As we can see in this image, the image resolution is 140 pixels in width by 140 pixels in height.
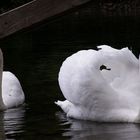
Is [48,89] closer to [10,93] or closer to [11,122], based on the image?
[10,93]

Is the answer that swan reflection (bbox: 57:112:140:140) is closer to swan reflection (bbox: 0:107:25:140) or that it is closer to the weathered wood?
swan reflection (bbox: 0:107:25:140)

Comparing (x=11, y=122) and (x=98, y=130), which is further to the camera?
(x=11, y=122)

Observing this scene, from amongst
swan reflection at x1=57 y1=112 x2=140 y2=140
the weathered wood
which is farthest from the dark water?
the weathered wood

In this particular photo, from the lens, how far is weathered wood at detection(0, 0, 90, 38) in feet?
23.4

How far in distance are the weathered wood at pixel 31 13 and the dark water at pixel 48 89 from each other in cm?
39

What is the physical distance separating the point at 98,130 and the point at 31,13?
8.04ft

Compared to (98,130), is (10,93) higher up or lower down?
higher up

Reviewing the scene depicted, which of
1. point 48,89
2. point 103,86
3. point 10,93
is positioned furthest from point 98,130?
point 48,89

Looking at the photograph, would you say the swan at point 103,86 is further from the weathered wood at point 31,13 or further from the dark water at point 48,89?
the weathered wood at point 31,13

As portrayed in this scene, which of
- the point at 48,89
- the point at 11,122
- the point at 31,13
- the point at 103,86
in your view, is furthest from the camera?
the point at 48,89

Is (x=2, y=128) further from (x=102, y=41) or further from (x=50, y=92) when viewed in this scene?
(x=102, y=41)

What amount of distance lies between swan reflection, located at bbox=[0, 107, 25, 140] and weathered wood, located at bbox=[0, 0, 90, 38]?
2.04 meters

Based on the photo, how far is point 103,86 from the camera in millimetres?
9414

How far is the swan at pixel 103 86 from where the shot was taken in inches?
371
